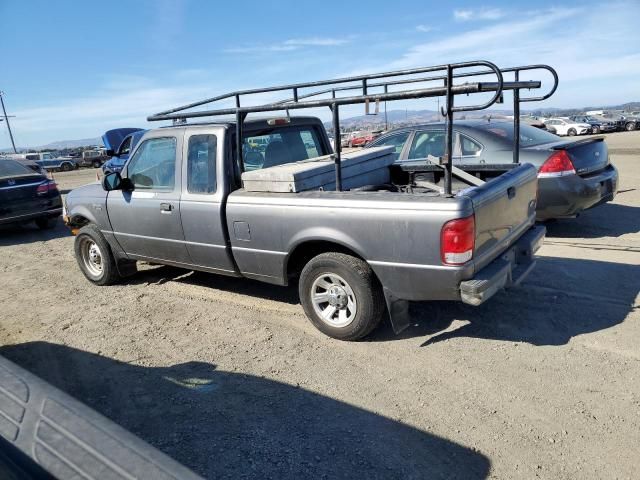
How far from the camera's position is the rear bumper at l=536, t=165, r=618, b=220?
6105mm

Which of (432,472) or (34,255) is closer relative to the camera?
(432,472)

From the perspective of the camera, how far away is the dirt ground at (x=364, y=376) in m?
2.64

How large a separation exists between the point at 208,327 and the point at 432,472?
2607 millimetres

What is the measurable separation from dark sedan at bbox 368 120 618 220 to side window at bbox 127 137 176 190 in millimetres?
3090

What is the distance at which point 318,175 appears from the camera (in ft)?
13.6

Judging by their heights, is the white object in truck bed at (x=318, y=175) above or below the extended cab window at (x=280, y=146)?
below

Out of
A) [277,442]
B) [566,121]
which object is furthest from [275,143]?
[566,121]

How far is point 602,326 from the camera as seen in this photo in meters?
3.91

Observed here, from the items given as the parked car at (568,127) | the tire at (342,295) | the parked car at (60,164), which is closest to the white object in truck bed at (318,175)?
the tire at (342,295)

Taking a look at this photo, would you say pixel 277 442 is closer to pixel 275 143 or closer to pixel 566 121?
pixel 275 143

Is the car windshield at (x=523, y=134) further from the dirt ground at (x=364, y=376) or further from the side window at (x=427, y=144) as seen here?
the dirt ground at (x=364, y=376)

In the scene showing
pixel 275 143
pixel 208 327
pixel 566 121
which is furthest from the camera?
pixel 566 121

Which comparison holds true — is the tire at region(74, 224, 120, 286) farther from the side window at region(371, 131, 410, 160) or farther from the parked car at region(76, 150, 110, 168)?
the parked car at region(76, 150, 110, 168)

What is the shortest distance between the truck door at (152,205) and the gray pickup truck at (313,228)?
0.5 inches
